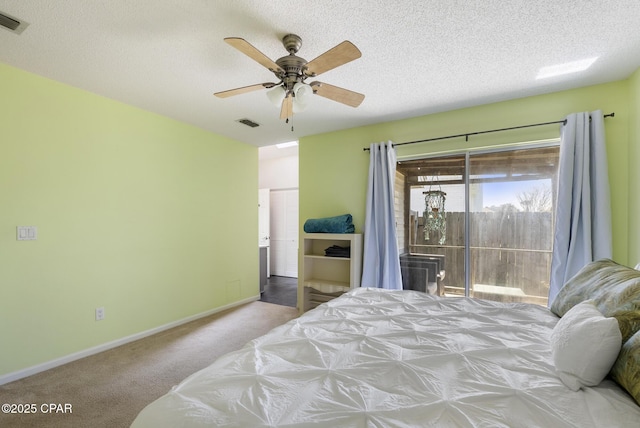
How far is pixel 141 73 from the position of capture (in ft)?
7.88

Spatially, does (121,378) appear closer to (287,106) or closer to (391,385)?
(391,385)

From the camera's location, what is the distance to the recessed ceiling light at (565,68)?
2.24 m

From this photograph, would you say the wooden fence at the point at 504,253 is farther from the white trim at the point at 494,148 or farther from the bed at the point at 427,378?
the bed at the point at 427,378

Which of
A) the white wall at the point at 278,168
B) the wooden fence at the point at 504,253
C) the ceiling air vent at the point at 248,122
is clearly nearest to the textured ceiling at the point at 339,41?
the ceiling air vent at the point at 248,122

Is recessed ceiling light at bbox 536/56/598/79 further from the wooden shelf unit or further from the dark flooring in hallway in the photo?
the dark flooring in hallway

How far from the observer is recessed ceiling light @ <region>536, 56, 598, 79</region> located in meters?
2.24

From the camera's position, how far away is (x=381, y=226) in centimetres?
350

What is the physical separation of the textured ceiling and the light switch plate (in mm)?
1302

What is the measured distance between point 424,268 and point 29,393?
12.3ft

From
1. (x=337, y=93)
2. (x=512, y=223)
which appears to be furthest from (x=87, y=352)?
(x=512, y=223)

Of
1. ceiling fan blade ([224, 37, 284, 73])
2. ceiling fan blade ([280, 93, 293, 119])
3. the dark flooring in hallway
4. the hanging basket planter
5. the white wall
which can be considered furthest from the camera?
the white wall

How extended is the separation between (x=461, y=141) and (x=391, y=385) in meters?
2.94

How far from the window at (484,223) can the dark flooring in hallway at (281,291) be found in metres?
2.04

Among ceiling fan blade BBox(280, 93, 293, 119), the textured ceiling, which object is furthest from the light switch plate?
ceiling fan blade BBox(280, 93, 293, 119)
